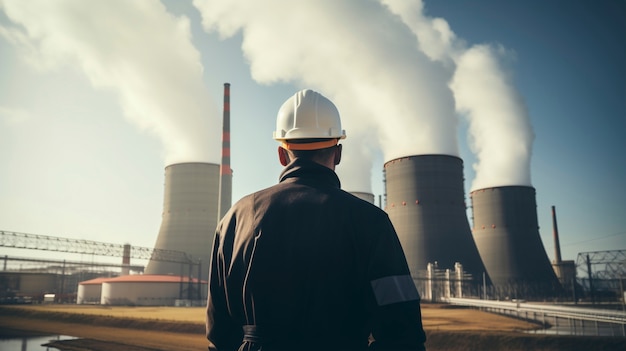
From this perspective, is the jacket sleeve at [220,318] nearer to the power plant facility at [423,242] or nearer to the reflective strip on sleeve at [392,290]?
the reflective strip on sleeve at [392,290]

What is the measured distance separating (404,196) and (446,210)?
8.31 ft

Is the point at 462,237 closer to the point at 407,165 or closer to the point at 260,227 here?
the point at 407,165

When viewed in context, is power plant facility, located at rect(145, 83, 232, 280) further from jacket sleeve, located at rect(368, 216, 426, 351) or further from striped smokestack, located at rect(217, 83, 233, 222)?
jacket sleeve, located at rect(368, 216, 426, 351)

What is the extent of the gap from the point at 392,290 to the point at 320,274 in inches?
6.8

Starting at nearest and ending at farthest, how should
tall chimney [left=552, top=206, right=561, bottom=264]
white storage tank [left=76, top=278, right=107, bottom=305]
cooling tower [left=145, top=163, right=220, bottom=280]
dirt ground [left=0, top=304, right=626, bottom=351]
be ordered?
dirt ground [left=0, top=304, right=626, bottom=351] → cooling tower [left=145, top=163, right=220, bottom=280] → white storage tank [left=76, top=278, right=107, bottom=305] → tall chimney [left=552, top=206, right=561, bottom=264]

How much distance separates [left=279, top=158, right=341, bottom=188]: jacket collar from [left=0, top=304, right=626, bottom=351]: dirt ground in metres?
11.0

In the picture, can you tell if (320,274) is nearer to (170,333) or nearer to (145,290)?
(170,333)

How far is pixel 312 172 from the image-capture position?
51.1 inches

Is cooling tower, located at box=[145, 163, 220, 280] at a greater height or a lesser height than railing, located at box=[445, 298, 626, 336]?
greater

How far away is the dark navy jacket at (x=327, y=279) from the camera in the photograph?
43.5 inches

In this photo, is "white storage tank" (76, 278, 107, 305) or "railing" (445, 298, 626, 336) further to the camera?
"white storage tank" (76, 278, 107, 305)

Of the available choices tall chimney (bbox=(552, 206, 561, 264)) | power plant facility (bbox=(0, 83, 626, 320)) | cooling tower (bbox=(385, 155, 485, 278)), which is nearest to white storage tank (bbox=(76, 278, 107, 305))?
power plant facility (bbox=(0, 83, 626, 320))

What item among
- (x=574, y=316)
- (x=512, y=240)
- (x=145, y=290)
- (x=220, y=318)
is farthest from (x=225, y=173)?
(x=220, y=318)

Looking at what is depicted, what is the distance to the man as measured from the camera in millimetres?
1109
